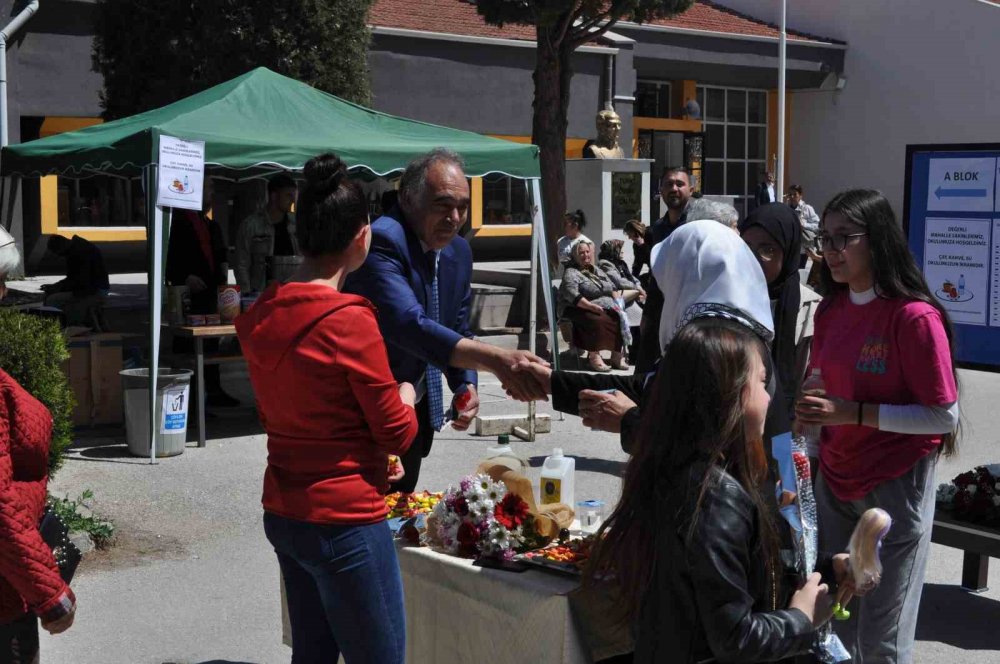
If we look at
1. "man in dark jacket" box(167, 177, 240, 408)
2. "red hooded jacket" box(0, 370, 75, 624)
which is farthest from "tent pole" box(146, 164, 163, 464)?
"red hooded jacket" box(0, 370, 75, 624)

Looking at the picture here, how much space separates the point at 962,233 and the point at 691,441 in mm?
3473

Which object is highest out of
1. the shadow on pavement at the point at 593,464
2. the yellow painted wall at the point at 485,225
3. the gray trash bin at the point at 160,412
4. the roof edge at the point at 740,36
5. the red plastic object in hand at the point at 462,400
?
the roof edge at the point at 740,36

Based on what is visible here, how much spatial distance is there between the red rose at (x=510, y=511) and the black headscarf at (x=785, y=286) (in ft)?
4.46

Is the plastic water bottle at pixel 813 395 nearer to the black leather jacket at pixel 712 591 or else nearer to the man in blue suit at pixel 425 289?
the man in blue suit at pixel 425 289

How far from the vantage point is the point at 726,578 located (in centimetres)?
241

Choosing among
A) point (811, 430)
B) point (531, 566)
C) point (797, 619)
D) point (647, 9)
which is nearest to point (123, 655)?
point (531, 566)

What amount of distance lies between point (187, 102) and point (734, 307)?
819 cm

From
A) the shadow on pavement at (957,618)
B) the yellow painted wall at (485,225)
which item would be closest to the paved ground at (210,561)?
the shadow on pavement at (957,618)

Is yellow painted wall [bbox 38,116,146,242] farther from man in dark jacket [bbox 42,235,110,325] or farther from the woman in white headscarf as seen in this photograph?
the woman in white headscarf

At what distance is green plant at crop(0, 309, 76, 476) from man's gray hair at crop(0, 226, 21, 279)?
343cm

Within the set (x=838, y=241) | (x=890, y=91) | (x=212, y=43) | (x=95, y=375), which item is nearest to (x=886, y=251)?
(x=838, y=241)

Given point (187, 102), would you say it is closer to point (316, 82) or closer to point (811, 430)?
point (316, 82)

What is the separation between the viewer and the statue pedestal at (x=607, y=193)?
18703mm

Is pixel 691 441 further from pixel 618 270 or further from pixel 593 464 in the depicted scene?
pixel 618 270
